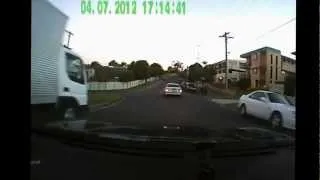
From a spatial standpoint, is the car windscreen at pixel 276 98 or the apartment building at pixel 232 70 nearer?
the car windscreen at pixel 276 98

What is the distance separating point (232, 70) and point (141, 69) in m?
0.60

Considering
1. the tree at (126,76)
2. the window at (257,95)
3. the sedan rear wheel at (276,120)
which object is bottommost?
the sedan rear wheel at (276,120)

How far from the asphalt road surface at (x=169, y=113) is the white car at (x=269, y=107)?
0.21 ft

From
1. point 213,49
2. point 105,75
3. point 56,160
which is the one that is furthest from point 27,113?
point 213,49

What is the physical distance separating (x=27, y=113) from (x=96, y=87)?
45 cm

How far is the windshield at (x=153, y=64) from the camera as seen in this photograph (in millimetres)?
2695

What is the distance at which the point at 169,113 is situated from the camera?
2.78 meters

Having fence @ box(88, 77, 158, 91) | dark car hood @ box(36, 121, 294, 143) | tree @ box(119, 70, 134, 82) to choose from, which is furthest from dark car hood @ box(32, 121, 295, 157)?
tree @ box(119, 70, 134, 82)

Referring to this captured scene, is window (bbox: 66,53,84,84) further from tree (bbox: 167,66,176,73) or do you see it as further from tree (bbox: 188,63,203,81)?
tree (bbox: 188,63,203,81)

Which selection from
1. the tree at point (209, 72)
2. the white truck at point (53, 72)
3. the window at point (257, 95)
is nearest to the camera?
the white truck at point (53, 72)

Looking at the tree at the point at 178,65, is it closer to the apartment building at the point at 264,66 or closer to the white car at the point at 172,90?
the white car at the point at 172,90

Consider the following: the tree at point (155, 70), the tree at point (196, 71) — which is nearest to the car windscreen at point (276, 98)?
the tree at point (196, 71)

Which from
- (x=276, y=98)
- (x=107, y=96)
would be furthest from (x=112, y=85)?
(x=276, y=98)

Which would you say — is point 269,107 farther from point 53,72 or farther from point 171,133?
point 53,72
